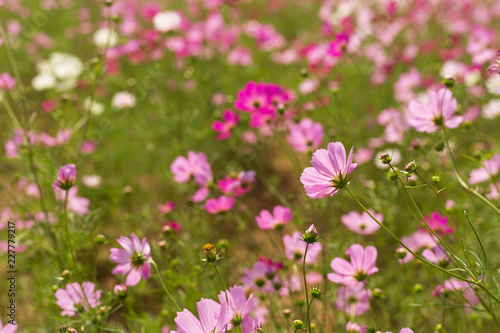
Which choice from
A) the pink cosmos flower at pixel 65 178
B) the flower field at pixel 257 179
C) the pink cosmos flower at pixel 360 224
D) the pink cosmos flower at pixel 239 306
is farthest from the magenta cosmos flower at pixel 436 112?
the pink cosmos flower at pixel 65 178

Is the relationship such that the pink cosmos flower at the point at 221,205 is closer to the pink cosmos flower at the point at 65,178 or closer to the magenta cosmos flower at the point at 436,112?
the pink cosmos flower at the point at 65,178

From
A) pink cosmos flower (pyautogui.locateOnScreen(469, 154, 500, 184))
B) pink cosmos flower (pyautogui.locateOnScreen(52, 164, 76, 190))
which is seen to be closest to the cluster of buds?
pink cosmos flower (pyautogui.locateOnScreen(52, 164, 76, 190))

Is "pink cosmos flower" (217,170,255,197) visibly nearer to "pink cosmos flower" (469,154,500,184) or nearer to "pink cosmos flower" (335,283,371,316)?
"pink cosmos flower" (335,283,371,316)

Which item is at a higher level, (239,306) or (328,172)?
(328,172)

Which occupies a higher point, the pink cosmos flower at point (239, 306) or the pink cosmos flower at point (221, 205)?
the pink cosmos flower at point (221, 205)

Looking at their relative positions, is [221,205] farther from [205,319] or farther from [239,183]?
[205,319]

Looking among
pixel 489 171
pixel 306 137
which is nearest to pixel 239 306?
pixel 306 137

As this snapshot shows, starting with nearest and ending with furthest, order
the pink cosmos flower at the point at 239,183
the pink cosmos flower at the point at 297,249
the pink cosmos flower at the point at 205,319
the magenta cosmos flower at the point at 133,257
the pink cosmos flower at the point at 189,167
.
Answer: the pink cosmos flower at the point at 205,319 < the magenta cosmos flower at the point at 133,257 < the pink cosmos flower at the point at 297,249 < the pink cosmos flower at the point at 239,183 < the pink cosmos flower at the point at 189,167

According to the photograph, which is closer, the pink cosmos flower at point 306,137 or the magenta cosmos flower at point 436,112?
the magenta cosmos flower at point 436,112
